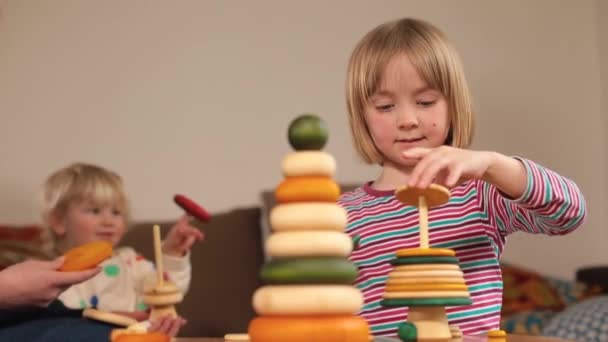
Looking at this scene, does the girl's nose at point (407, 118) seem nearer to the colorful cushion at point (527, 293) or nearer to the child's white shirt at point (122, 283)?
the child's white shirt at point (122, 283)

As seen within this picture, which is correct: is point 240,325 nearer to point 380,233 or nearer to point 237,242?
point 237,242

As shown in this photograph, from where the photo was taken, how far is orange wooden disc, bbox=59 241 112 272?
37.8 inches

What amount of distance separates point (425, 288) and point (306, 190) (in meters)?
0.18

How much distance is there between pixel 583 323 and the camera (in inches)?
90.0

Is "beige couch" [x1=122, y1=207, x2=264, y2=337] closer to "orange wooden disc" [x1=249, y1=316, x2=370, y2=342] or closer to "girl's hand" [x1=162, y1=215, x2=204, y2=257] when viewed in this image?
"girl's hand" [x1=162, y1=215, x2=204, y2=257]

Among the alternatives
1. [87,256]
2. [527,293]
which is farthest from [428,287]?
[527,293]

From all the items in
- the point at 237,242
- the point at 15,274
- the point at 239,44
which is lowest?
the point at 237,242

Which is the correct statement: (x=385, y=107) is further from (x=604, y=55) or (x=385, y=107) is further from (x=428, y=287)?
(x=604, y=55)

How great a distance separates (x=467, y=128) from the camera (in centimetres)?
129

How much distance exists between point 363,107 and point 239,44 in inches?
72.3

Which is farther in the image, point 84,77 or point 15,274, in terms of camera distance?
point 84,77

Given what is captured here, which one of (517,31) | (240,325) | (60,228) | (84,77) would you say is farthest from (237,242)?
(517,31)

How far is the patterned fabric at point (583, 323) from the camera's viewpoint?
7.35 ft

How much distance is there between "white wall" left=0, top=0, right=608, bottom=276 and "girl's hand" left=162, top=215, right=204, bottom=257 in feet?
2.98
